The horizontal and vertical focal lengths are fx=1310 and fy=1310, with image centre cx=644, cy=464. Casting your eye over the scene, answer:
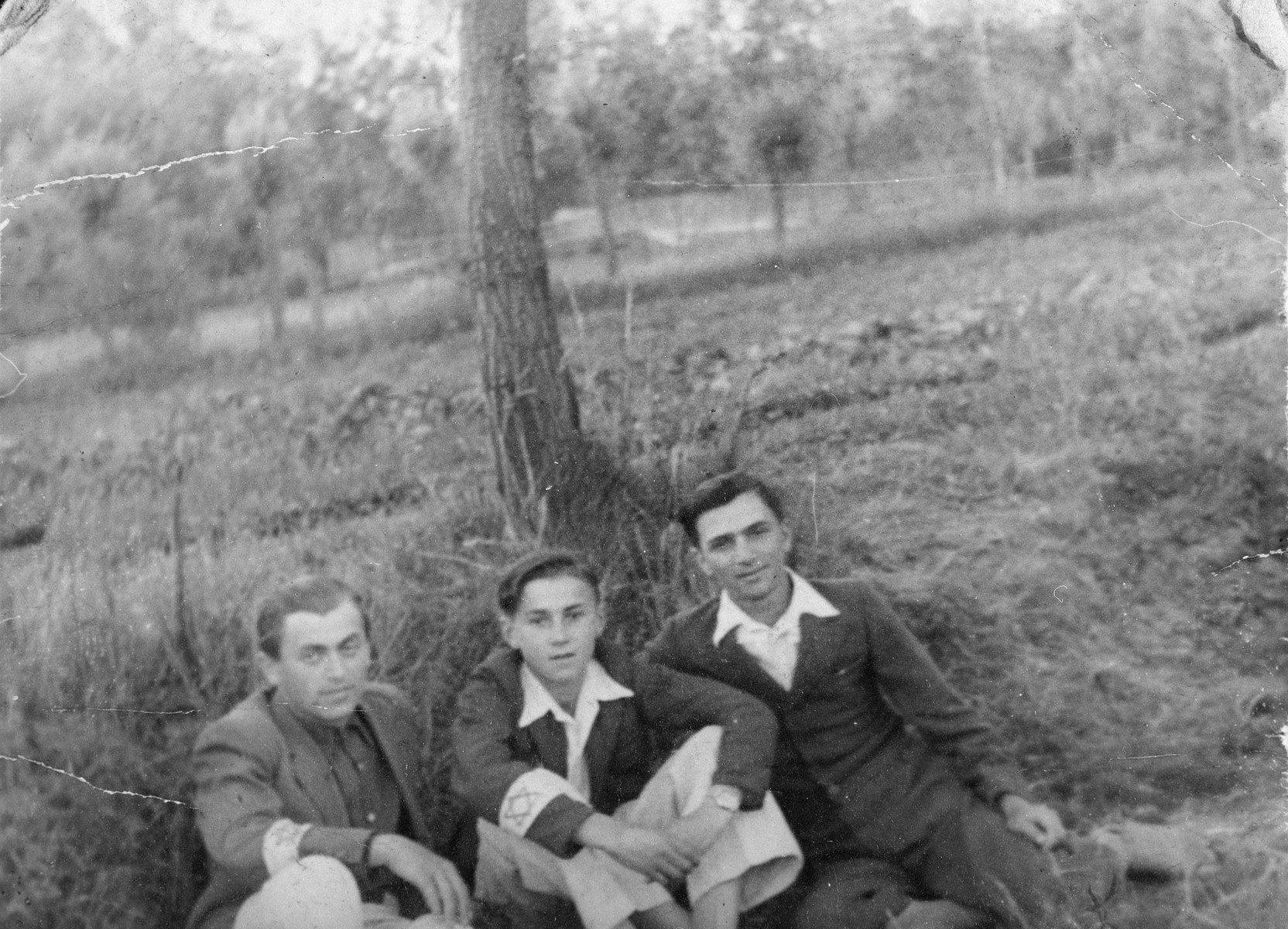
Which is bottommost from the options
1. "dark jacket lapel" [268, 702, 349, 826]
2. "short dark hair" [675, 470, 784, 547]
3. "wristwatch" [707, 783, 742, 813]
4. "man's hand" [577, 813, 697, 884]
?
"man's hand" [577, 813, 697, 884]

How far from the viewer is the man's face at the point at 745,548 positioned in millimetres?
2766

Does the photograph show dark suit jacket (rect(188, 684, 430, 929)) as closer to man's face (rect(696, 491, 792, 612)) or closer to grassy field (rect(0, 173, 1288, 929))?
grassy field (rect(0, 173, 1288, 929))

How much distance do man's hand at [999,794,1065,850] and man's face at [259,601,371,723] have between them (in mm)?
1349

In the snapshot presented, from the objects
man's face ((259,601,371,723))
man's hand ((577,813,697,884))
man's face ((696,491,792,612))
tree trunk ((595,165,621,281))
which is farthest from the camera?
tree trunk ((595,165,621,281))

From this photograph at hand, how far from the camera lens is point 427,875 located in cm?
260

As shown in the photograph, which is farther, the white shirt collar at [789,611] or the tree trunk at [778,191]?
the tree trunk at [778,191]

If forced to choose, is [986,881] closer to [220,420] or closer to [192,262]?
[220,420]

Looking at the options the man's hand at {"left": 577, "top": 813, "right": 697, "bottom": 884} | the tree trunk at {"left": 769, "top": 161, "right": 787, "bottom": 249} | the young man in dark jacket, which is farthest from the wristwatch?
the tree trunk at {"left": 769, "top": 161, "right": 787, "bottom": 249}

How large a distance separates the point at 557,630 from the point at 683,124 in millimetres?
1160

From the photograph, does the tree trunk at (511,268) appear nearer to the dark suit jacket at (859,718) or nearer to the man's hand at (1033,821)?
the dark suit jacket at (859,718)

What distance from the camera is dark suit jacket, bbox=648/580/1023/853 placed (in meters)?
2.72

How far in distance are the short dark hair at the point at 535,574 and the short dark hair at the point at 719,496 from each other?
23 centimetres

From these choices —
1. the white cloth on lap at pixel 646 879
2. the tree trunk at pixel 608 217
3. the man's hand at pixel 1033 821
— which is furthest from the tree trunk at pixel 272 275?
the man's hand at pixel 1033 821

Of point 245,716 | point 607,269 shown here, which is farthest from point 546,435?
point 245,716
